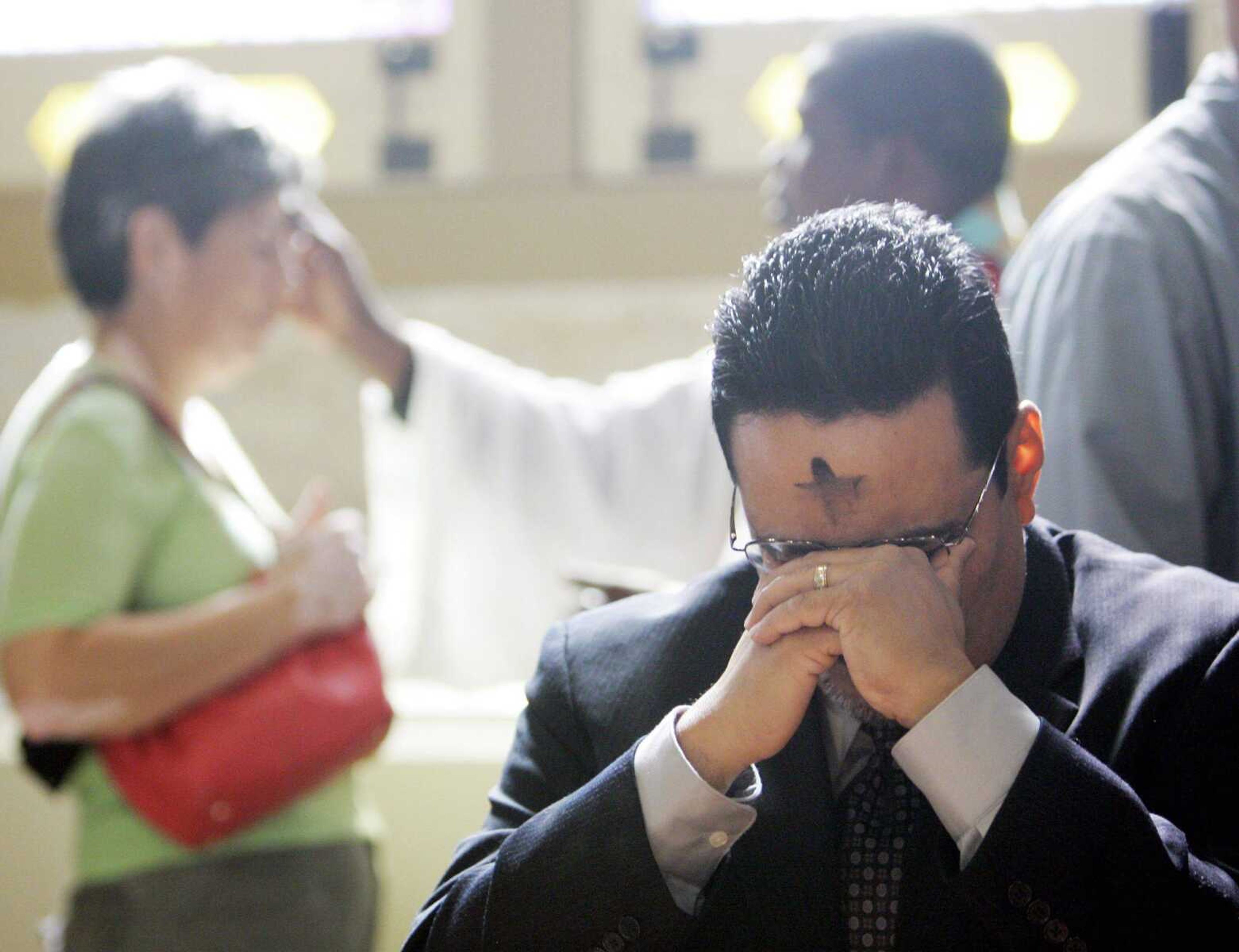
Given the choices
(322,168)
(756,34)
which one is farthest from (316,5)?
(756,34)

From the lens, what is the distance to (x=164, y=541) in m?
2.07

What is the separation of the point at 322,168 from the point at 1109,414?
2.65 m

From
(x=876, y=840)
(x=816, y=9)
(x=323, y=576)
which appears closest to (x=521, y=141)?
(x=816, y=9)

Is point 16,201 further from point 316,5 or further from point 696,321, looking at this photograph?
point 696,321

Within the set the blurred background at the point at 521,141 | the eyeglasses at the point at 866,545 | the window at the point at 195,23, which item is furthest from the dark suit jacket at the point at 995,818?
the window at the point at 195,23

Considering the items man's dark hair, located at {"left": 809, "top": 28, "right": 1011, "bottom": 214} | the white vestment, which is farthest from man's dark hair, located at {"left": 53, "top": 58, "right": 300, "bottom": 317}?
man's dark hair, located at {"left": 809, "top": 28, "right": 1011, "bottom": 214}

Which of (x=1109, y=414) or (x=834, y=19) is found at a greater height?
(x=834, y=19)

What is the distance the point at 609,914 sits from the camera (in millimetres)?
1168

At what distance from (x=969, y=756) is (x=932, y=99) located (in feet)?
4.94

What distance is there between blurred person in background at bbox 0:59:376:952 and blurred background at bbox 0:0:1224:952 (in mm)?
1392

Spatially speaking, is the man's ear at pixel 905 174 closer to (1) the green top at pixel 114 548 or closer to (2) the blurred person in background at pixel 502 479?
(2) the blurred person in background at pixel 502 479

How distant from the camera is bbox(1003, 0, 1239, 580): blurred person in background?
63.5 inches

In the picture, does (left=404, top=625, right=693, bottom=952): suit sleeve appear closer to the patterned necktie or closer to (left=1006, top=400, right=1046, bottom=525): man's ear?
the patterned necktie

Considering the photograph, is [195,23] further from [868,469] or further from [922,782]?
[922,782]
